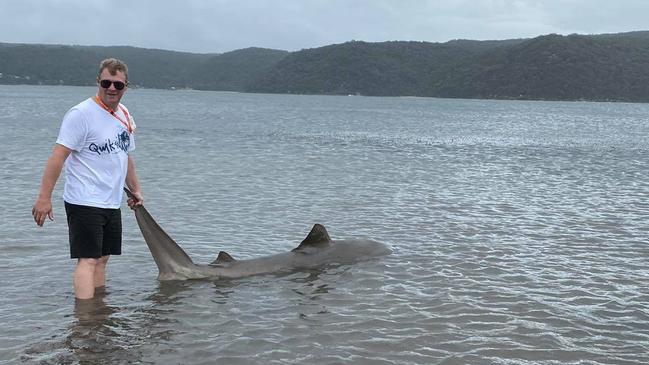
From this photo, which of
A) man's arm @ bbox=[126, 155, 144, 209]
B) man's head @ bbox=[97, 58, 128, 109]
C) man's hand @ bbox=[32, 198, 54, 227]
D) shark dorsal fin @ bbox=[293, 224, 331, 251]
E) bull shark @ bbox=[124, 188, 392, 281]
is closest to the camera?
man's hand @ bbox=[32, 198, 54, 227]

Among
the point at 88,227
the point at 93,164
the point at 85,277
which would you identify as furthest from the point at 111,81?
the point at 85,277

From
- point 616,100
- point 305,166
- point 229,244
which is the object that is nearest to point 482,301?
point 229,244

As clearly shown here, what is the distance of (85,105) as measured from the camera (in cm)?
766

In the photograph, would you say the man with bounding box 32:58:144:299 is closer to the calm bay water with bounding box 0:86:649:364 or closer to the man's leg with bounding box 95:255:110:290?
the man's leg with bounding box 95:255:110:290

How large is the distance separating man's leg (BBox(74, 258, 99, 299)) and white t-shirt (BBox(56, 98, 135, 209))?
30.3 inches

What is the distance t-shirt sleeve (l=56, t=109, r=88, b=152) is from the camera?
297 inches

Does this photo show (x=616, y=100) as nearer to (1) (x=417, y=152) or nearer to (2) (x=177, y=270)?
(1) (x=417, y=152)

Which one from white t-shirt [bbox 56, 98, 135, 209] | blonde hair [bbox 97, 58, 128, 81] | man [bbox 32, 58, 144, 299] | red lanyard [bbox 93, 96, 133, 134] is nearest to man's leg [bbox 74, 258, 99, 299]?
man [bbox 32, 58, 144, 299]

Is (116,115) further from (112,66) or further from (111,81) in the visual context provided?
(112,66)

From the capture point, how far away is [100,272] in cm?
919

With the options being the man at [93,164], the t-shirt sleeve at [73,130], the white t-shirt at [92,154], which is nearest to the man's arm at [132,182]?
the man at [93,164]

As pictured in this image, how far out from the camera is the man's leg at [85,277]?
8242mm

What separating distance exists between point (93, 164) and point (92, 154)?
111mm

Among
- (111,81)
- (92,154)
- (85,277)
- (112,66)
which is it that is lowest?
(85,277)
